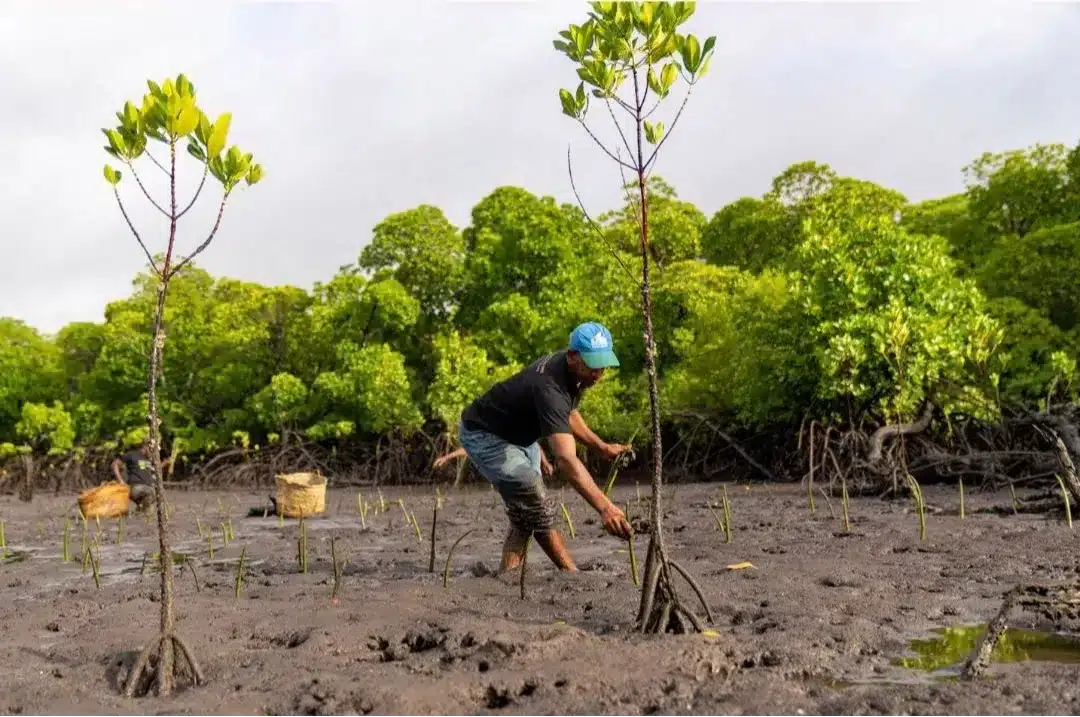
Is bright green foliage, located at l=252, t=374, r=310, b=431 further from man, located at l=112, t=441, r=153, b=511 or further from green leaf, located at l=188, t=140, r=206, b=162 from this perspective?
green leaf, located at l=188, t=140, r=206, b=162

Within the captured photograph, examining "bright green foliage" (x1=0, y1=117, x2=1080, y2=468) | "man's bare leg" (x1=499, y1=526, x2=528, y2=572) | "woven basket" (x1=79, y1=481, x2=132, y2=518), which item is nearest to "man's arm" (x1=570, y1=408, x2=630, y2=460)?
"man's bare leg" (x1=499, y1=526, x2=528, y2=572)

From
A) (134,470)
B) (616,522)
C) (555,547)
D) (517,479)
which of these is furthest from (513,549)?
(134,470)

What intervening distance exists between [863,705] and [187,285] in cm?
→ 2915

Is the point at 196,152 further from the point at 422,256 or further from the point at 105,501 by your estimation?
the point at 422,256

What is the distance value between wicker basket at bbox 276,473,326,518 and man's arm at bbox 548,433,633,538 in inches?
296

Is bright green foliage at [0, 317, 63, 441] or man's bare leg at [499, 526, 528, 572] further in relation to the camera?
bright green foliage at [0, 317, 63, 441]

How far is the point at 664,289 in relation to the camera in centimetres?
2178

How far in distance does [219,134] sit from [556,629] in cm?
246

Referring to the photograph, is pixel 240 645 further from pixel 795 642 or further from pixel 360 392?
pixel 360 392

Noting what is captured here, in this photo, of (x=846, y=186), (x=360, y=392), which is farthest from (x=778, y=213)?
(x=360, y=392)

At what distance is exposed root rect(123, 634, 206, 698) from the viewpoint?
3.65 metres

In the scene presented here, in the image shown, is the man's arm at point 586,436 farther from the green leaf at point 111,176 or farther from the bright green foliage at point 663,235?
the bright green foliage at point 663,235

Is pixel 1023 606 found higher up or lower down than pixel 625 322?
lower down

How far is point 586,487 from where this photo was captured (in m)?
4.82
